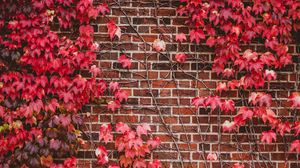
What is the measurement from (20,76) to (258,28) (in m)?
2.23

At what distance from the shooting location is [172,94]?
396cm

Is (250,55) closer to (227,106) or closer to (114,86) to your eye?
(227,106)

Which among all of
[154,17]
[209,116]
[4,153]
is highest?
[154,17]

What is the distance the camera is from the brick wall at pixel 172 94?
3.92m

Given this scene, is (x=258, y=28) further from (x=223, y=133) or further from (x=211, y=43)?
(x=223, y=133)

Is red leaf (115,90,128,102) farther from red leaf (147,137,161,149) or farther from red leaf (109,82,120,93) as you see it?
red leaf (147,137,161,149)

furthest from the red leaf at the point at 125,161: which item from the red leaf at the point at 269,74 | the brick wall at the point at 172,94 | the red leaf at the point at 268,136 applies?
the red leaf at the point at 269,74

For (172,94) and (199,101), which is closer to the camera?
(199,101)

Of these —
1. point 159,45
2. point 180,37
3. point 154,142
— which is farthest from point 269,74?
point 154,142

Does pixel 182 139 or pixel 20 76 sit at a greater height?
pixel 20 76

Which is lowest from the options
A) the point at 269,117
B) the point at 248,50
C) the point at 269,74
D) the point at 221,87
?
the point at 269,117

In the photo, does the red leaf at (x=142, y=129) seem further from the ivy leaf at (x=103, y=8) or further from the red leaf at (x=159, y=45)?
the ivy leaf at (x=103, y=8)

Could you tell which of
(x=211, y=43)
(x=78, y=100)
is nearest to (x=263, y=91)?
(x=211, y=43)

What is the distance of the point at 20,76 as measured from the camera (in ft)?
12.7
